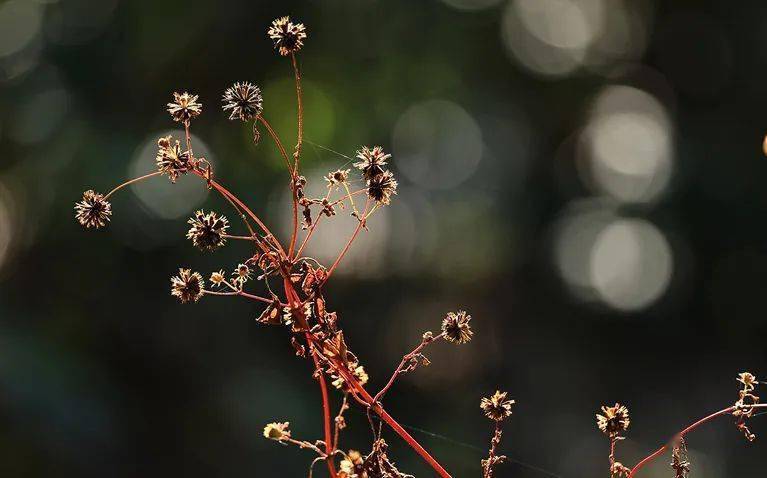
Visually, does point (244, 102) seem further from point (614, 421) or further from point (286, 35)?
point (614, 421)

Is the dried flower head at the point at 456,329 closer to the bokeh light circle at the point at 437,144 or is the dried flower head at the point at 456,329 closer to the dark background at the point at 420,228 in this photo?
the dark background at the point at 420,228

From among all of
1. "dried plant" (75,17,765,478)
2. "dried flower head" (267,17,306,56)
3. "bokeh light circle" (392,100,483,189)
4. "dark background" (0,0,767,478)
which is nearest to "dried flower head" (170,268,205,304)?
"dried plant" (75,17,765,478)

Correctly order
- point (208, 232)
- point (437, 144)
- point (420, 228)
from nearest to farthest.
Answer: point (208, 232) < point (420, 228) < point (437, 144)

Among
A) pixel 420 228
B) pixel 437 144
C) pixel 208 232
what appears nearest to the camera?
pixel 208 232

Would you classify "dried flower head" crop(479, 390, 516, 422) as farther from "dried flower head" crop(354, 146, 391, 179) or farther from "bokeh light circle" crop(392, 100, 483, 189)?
"bokeh light circle" crop(392, 100, 483, 189)

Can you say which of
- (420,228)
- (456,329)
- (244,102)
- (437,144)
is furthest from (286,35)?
(437,144)

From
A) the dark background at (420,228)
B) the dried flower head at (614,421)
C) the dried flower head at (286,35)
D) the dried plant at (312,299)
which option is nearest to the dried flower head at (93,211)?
the dried plant at (312,299)
